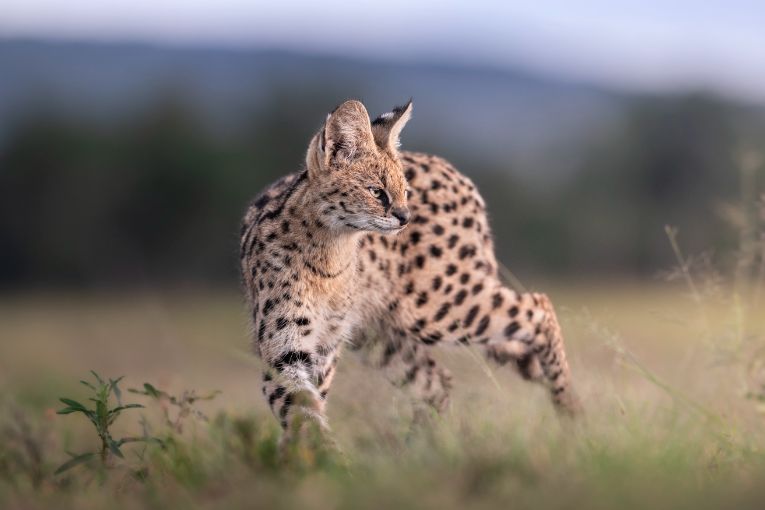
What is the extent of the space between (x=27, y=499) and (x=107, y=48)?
493 ft

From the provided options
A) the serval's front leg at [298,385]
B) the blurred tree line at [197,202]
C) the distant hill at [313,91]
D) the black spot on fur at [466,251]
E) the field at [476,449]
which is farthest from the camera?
the distant hill at [313,91]

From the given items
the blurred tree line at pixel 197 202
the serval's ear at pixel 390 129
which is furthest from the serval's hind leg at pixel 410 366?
the blurred tree line at pixel 197 202

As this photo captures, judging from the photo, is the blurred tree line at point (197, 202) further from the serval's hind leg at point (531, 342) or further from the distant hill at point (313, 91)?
the serval's hind leg at point (531, 342)

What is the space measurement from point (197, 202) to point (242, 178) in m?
1.34

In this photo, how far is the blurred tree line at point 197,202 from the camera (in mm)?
28750

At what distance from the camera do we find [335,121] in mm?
5090

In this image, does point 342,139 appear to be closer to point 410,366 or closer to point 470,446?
point 410,366

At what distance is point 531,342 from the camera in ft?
19.0

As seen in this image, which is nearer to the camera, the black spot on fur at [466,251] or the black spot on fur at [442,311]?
the black spot on fur at [442,311]

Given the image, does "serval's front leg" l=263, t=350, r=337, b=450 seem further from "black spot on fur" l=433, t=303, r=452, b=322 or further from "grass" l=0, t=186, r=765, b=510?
"black spot on fur" l=433, t=303, r=452, b=322

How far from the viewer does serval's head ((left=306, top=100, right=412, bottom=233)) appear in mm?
5059

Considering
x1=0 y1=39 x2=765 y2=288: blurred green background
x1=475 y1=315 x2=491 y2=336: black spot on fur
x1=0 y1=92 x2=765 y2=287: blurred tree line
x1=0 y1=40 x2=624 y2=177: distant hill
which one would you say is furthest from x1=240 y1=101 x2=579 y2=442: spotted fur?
x1=0 y1=40 x2=624 y2=177: distant hill

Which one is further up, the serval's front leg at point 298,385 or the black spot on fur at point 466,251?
the black spot on fur at point 466,251

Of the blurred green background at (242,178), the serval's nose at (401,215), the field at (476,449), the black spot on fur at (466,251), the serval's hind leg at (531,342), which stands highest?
the blurred green background at (242,178)
